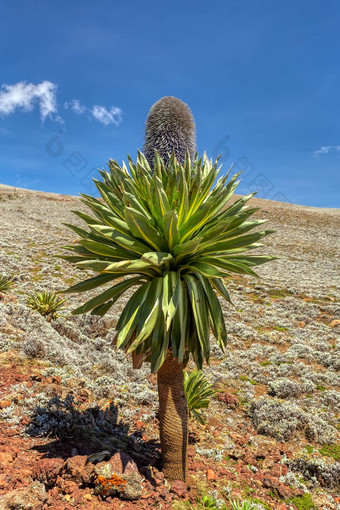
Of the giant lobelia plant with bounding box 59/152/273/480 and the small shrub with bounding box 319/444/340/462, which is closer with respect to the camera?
the giant lobelia plant with bounding box 59/152/273/480

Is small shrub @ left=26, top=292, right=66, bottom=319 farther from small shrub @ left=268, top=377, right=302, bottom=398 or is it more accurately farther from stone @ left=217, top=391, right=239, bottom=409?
small shrub @ left=268, top=377, right=302, bottom=398

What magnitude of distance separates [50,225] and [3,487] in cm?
2719

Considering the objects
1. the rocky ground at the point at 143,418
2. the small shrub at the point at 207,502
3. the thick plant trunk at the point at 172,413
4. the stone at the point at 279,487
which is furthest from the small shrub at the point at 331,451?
the thick plant trunk at the point at 172,413

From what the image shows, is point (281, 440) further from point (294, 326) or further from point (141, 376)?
point (294, 326)

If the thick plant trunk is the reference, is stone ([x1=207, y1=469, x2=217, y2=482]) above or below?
below

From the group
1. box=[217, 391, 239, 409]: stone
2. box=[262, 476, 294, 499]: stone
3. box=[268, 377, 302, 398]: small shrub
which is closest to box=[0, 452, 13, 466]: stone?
box=[262, 476, 294, 499]: stone

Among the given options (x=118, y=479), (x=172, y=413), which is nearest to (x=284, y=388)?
(x=172, y=413)

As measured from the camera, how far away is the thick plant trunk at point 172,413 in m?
3.92

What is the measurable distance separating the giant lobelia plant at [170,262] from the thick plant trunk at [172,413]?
0.01 m

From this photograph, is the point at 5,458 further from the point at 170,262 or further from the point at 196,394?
the point at 196,394

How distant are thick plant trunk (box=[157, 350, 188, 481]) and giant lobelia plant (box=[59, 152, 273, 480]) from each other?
0.01m

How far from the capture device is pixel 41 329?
793cm

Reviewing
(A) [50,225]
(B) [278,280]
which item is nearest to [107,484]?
(B) [278,280]

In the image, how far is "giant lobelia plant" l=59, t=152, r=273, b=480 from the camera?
3.37m
